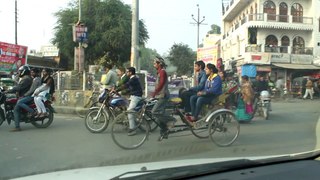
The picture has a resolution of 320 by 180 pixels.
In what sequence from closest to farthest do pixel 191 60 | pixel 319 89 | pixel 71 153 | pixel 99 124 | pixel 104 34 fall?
1. pixel 71 153
2. pixel 99 124
3. pixel 319 89
4. pixel 104 34
5. pixel 191 60

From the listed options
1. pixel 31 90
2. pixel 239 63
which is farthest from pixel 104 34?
pixel 31 90

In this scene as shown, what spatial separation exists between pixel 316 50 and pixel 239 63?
6286 millimetres

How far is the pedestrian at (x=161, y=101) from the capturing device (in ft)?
27.1

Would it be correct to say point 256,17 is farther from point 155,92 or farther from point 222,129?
point 222,129

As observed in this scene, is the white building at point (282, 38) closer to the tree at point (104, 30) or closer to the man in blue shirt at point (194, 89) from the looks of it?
the tree at point (104, 30)

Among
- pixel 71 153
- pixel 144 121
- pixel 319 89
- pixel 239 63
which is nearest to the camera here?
pixel 71 153

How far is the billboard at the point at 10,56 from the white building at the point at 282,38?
1692cm

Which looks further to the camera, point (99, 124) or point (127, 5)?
point (127, 5)

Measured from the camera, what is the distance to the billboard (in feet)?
85.6

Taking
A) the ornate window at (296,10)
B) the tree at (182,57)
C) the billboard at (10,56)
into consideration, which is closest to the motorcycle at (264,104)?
the billboard at (10,56)

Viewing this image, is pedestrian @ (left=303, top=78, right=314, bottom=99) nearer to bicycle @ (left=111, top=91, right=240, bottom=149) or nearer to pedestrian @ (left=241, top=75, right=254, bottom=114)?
pedestrian @ (left=241, top=75, right=254, bottom=114)

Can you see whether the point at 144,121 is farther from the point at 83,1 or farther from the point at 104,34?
the point at 83,1

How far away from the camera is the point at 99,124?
9.87 meters

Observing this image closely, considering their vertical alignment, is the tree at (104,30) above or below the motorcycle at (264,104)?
above
